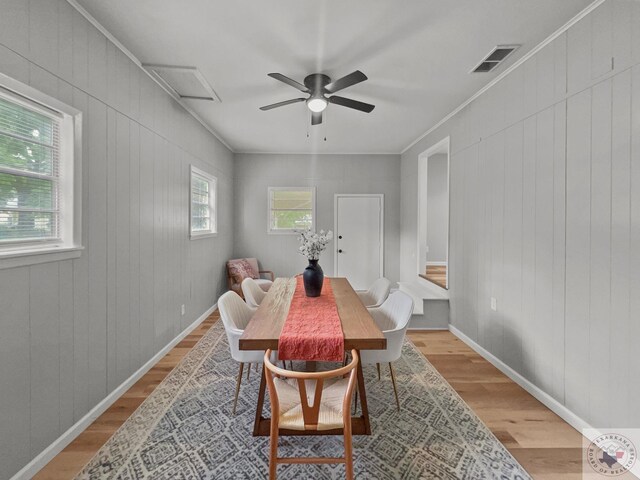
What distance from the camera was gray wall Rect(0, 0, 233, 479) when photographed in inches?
60.0

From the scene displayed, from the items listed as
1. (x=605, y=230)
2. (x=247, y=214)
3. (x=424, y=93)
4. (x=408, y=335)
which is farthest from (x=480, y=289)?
(x=247, y=214)

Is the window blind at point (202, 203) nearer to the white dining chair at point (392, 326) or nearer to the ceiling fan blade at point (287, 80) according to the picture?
the ceiling fan blade at point (287, 80)

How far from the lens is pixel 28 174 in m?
1.63

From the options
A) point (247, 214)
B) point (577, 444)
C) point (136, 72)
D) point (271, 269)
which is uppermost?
point (136, 72)

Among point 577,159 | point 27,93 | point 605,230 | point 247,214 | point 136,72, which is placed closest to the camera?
point 27,93

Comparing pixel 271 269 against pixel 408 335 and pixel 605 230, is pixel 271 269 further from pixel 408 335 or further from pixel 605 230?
pixel 605 230

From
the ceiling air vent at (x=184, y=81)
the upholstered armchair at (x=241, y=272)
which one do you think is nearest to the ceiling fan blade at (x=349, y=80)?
the ceiling air vent at (x=184, y=81)

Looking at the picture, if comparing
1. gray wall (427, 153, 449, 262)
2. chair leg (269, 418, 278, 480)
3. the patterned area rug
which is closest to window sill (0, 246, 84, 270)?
the patterned area rug

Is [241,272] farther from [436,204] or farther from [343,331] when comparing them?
[436,204]

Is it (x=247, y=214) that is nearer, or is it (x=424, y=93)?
(x=424, y=93)

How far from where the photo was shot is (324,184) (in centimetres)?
581

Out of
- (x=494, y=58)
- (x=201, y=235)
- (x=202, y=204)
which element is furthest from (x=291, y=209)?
(x=494, y=58)

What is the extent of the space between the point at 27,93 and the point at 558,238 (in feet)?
10.9

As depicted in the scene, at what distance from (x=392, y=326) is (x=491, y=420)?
86cm
